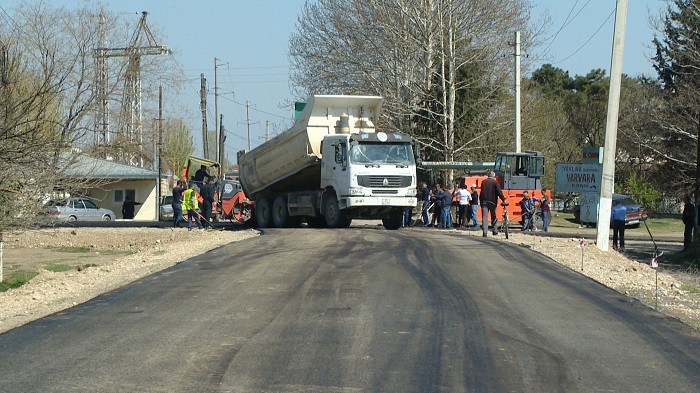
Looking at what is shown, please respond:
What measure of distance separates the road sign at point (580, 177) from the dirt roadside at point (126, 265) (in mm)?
1815

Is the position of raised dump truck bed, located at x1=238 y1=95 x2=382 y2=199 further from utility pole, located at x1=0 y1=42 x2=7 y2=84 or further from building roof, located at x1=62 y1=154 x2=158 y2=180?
utility pole, located at x1=0 y1=42 x2=7 y2=84

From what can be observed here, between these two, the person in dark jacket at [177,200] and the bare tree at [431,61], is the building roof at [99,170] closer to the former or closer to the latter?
the person in dark jacket at [177,200]

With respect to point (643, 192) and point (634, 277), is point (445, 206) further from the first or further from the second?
point (643, 192)

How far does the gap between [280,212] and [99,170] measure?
15.9 meters

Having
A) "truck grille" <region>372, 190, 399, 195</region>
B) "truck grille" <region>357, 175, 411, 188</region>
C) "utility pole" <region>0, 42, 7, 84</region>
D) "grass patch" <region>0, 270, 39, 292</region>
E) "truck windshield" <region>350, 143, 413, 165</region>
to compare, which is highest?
"utility pole" <region>0, 42, 7, 84</region>

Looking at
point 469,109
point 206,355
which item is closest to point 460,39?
point 469,109

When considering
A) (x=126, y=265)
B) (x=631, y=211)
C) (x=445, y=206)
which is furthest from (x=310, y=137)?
(x=631, y=211)

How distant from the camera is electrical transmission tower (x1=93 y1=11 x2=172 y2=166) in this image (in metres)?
24.6

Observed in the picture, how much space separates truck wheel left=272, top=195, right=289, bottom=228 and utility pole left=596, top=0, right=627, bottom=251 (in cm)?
1291

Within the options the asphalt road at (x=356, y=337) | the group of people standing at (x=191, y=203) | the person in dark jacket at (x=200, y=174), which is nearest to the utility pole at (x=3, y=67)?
the asphalt road at (x=356, y=337)

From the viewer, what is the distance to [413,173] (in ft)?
87.5

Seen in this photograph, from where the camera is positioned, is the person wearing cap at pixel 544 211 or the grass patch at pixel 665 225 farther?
the grass patch at pixel 665 225

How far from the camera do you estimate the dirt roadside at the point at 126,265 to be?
1237cm

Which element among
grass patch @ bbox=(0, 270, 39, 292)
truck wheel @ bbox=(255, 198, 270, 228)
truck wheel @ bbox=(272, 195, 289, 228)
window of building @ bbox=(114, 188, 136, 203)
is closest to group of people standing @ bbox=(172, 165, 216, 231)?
truck wheel @ bbox=(255, 198, 270, 228)
